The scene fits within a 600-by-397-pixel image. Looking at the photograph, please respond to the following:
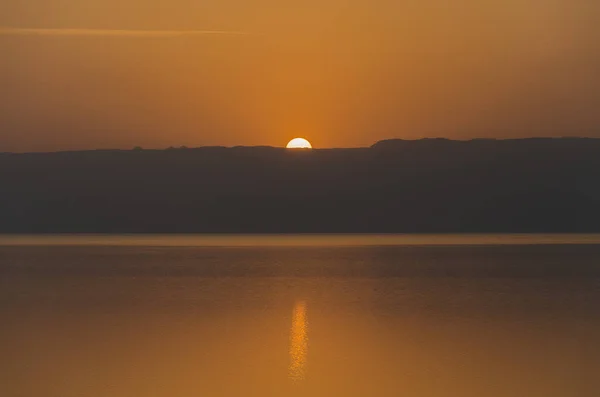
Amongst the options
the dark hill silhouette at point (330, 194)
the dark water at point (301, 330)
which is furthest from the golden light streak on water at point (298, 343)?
the dark hill silhouette at point (330, 194)

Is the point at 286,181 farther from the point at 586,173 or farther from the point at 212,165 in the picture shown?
the point at 586,173

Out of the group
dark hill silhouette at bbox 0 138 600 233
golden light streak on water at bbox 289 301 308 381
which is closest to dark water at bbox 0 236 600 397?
golden light streak on water at bbox 289 301 308 381

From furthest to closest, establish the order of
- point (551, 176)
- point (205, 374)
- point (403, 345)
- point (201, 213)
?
point (551, 176)
point (201, 213)
point (403, 345)
point (205, 374)

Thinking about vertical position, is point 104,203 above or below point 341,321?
above

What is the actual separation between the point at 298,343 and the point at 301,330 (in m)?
0.65

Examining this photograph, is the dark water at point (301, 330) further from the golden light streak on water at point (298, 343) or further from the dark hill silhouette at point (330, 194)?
the dark hill silhouette at point (330, 194)

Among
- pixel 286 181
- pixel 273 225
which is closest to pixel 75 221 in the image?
pixel 273 225

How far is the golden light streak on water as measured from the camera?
6.60 metres

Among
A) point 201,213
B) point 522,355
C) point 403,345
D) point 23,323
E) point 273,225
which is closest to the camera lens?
point 522,355

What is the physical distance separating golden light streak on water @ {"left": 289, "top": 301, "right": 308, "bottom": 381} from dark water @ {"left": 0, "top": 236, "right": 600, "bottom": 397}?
0.05 ft

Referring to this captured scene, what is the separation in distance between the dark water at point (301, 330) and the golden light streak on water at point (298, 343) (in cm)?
2

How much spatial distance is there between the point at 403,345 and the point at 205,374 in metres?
1.96

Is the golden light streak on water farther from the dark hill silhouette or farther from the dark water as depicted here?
the dark hill silhouette

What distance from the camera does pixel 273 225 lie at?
39.7 m
